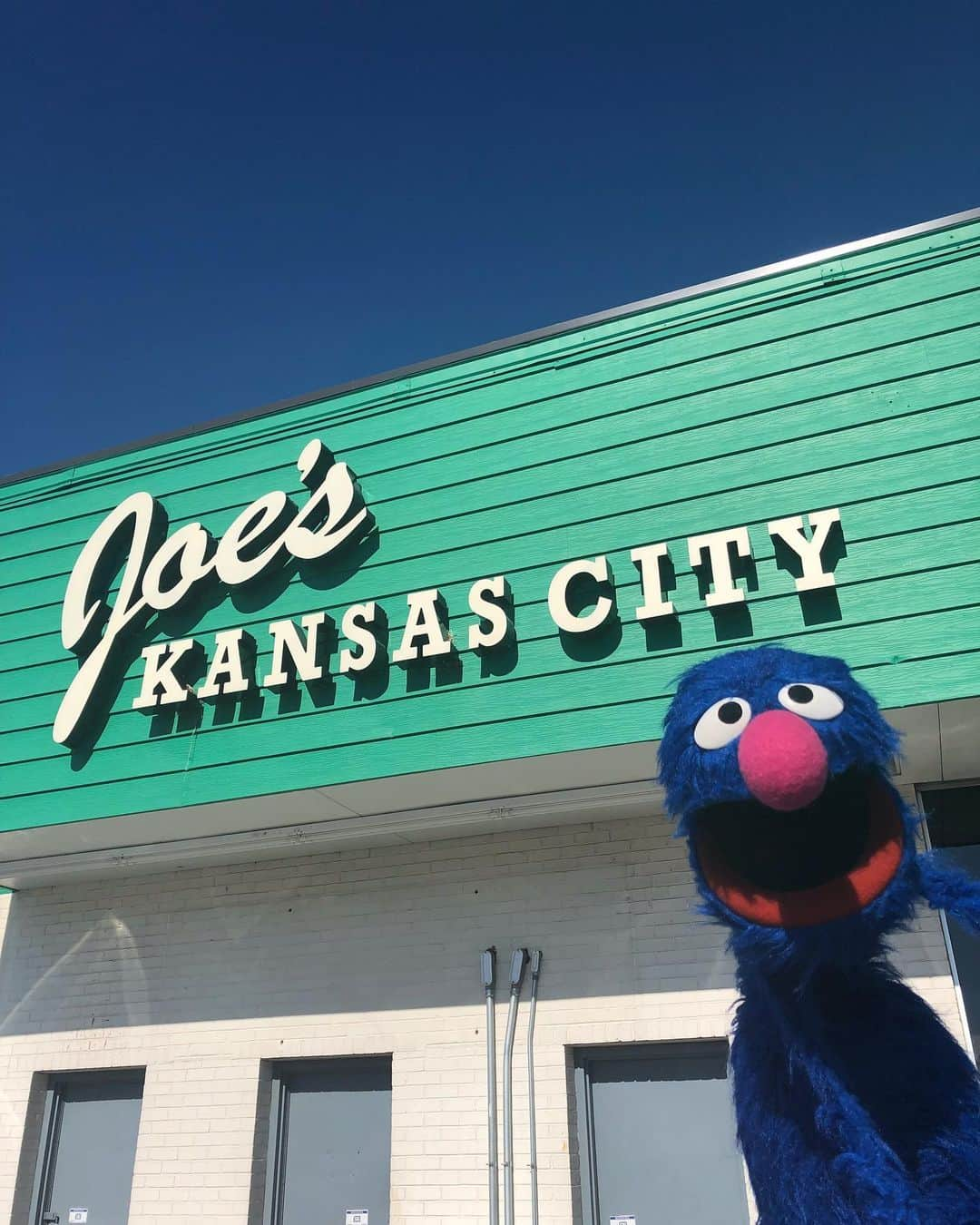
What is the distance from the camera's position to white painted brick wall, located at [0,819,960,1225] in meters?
5.92

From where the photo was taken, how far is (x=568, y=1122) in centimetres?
582

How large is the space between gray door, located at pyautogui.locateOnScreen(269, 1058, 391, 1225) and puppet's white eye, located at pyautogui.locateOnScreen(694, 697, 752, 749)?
5.24 metres

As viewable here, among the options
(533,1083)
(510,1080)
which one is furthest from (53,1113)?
(533,1083)

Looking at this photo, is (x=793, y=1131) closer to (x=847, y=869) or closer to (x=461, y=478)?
(x=847, y=869)

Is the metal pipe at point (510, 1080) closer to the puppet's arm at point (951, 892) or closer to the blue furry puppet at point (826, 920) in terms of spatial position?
the blue furry puppet at point (826, 920)

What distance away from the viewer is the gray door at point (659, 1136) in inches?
221

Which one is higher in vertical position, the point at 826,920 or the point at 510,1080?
the point at 510,1080

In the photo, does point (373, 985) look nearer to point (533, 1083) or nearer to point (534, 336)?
point (533, 1083)

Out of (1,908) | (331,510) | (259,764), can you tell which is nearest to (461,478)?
(331,510)

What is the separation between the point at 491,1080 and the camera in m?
5.98

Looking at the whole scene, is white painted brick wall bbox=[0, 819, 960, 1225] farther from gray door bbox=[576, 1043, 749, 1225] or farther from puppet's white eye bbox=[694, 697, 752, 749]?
puppet's white eye bbox=[694, 697, 752, 749]

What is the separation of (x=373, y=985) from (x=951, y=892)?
5.12 meters

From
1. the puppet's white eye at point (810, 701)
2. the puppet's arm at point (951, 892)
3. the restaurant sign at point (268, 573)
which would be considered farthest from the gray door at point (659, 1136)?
the puppet's white eye at point (810, 701)

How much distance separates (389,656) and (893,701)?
107 inches
